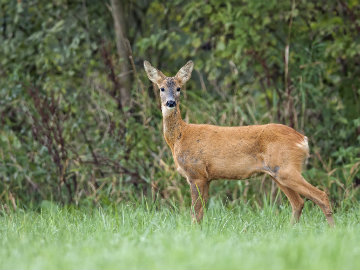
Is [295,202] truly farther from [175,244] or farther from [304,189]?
[175,244]

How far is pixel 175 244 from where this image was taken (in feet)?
13.2

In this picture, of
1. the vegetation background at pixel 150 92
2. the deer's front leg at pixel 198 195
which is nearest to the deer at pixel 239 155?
the deer's front leg at pixel 198 195

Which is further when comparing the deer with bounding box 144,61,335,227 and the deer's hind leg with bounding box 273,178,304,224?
the deer's hind leg with bounding box 273,178,304,224

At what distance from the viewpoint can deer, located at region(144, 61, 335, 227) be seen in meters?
5.70


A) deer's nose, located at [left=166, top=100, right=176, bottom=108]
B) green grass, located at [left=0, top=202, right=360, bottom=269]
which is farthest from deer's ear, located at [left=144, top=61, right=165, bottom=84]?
green grass, located at [left=0, top=202, right=360, bottom=269]

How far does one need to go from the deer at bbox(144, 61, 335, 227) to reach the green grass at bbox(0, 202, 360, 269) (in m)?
0.26

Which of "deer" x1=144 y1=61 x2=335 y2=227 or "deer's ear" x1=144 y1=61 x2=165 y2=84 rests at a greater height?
"deer's ear" x1=144 y1=61 x2=165 y2=84

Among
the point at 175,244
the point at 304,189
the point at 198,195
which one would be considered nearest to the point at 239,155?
the point at 198,195

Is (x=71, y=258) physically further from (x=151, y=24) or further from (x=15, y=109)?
(x=151, y=24)

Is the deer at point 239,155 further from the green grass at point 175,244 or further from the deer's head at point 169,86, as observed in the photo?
the green grass at point 175,244

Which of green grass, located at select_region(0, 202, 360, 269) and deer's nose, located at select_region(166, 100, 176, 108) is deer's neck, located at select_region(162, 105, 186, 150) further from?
green grass, located at select_region(0, 202, 360, 269)

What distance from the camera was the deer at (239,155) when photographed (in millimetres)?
5699

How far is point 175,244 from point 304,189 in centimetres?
190

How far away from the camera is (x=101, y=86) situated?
8.92 m
